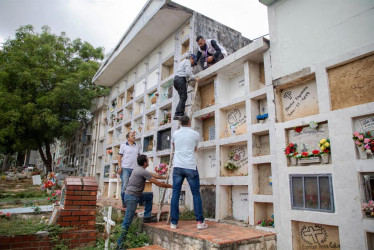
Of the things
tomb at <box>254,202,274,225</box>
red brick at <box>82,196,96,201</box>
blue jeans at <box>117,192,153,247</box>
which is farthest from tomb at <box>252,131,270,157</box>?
red brick at <box>82,196,96,201</box>

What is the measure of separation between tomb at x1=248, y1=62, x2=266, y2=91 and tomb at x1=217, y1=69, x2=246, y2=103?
35 centimetres

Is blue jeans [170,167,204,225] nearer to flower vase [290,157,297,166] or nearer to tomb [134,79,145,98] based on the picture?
flower vase [290,157,297,166]

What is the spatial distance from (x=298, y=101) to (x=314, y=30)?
97 centimetres

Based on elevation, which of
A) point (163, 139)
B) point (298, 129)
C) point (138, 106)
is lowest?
point (298, 129)

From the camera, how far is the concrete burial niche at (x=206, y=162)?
16.0ft

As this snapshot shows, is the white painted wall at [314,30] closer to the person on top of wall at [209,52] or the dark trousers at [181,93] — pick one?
the person on top of wall at [209,52]

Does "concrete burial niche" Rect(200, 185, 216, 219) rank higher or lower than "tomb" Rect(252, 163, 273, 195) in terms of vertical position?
lower

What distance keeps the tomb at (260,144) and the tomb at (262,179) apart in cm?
20

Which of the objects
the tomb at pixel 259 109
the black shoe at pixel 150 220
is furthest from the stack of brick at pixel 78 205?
the tomb at pixel 259 109

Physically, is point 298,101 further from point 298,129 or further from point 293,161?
point 293,161

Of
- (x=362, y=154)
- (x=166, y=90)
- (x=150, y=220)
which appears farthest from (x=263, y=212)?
(x=166, y=90)

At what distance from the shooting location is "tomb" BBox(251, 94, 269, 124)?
399 cm

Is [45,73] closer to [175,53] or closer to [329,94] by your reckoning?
[175,53]

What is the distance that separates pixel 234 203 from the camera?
4281 mm
